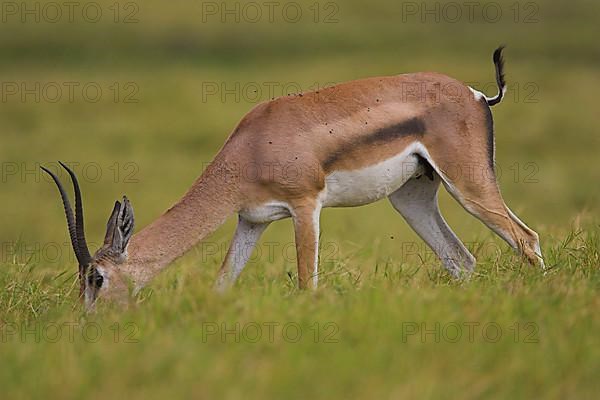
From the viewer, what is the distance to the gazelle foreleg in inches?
286

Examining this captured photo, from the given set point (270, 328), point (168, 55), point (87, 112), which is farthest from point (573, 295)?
point (168, 55)

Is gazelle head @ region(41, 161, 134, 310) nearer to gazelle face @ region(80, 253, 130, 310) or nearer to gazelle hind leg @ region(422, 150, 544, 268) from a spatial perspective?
gazelle face @ region(80, 253, 130, 310)

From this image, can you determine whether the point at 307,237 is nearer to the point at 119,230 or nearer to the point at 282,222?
the point at 119,230

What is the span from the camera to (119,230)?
23.2 feet

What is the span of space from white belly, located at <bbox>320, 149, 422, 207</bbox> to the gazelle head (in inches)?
57.9

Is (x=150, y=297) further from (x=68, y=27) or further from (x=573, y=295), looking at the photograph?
(x=68, y=27)

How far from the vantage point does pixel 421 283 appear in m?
6.93

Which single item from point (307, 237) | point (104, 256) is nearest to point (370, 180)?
point (307, 237)

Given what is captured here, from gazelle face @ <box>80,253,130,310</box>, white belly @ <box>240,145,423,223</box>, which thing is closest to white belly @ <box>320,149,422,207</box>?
white belly @ <box>240,145,423,223</box>

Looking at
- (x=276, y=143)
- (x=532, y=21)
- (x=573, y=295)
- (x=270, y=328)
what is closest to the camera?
(x=270, y=328)

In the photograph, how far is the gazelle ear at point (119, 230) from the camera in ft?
23.2

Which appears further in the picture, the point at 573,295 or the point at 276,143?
the point at 276,143

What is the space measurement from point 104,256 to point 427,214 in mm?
2649

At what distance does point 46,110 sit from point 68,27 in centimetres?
1012
